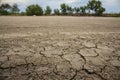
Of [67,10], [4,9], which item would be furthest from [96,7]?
[4,9]

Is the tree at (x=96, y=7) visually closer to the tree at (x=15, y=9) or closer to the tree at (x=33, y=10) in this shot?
the tree at (x=33, y=10)

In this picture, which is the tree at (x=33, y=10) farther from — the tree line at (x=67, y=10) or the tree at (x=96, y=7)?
the tree at (x=96, y=7)

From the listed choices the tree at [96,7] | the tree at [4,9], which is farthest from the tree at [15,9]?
the tree at [96,7]

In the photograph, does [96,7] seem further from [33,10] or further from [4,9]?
[4,9]

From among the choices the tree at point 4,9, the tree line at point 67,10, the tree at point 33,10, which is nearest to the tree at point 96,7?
the tree line at point 67,10

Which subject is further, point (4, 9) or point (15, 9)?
point (15, 9)

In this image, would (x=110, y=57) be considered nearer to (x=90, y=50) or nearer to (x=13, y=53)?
(x=90, y=50)

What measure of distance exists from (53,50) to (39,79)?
2.79ft

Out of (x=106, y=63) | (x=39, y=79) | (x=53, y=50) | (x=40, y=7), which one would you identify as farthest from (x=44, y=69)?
(x=40, y=7)

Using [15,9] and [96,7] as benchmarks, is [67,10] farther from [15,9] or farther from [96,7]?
[15,9]

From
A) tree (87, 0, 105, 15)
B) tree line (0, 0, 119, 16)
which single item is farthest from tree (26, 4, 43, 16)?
tree (87, 0, 105, 15)

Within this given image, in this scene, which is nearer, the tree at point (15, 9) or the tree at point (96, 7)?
the tree at point (96, 7)

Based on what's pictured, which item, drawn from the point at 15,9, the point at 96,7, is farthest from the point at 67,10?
the point at 15,9

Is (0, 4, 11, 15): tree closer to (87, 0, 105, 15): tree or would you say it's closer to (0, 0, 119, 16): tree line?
(0, 0, 119, 16): tree line
